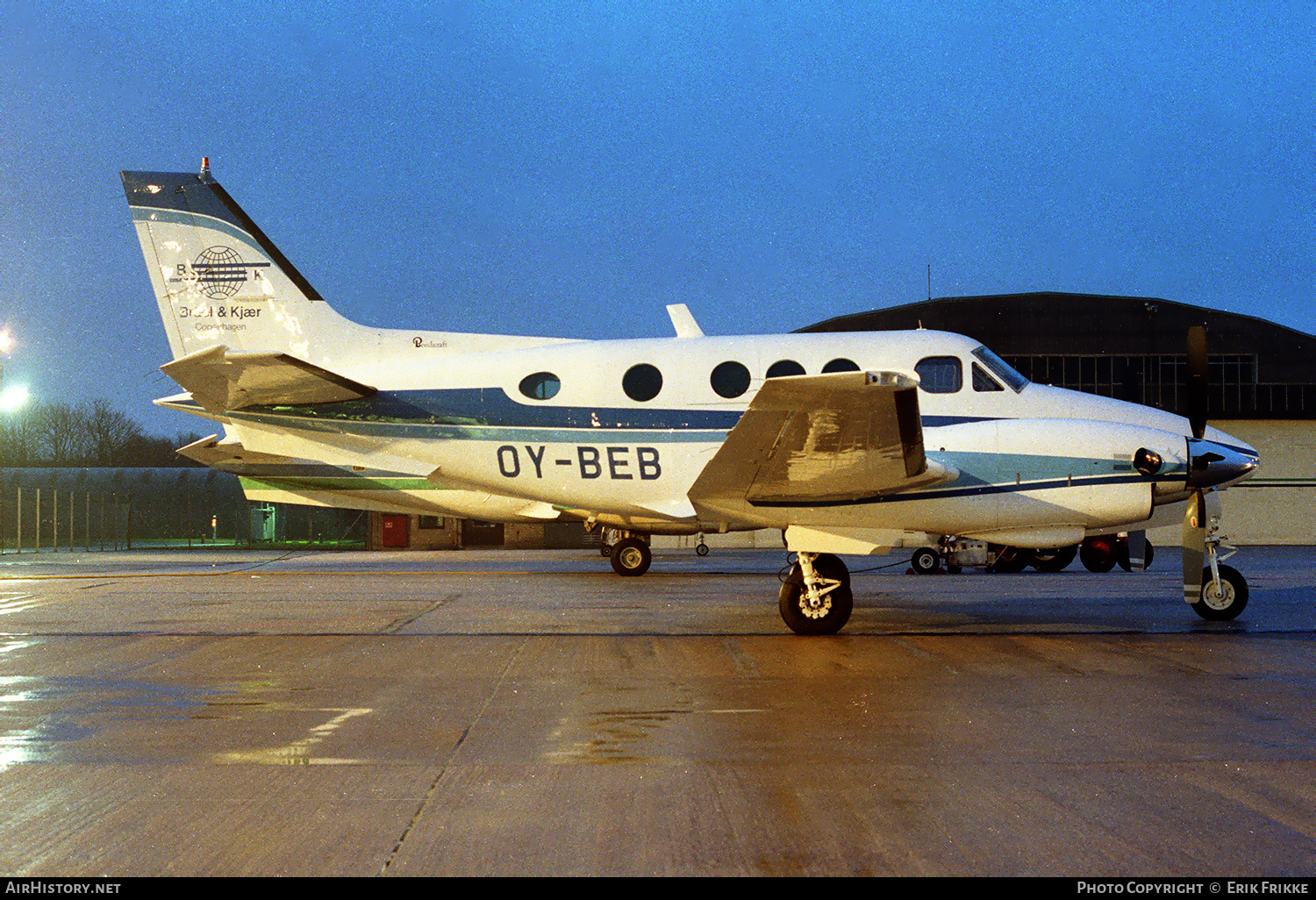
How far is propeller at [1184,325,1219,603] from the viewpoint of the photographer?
1139 centimetres

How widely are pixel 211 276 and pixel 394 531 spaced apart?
89.6ft

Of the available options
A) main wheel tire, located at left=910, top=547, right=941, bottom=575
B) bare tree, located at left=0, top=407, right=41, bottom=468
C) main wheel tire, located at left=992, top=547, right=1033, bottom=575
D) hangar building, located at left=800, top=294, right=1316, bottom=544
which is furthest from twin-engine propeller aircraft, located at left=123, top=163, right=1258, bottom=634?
bare tree, located at left=0, top=407, right=41, bottom=468

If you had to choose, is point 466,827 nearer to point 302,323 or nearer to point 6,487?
point 302,323

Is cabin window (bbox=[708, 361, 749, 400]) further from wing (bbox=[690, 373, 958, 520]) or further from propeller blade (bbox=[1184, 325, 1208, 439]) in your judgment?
propeller blade (bbox=[1184, 325, 1208, 439])

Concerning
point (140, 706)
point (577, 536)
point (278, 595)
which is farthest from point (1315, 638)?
point (577, 536)

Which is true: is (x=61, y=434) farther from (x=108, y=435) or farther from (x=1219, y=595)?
(x=1219, y=595)

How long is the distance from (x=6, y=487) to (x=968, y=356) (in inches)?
1763

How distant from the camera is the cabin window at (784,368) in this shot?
12531 millimetres

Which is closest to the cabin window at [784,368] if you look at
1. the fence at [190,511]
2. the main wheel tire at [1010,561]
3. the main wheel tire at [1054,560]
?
the main wheel tire at [1010,561]

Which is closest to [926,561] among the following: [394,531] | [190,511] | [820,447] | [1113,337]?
[820,447]

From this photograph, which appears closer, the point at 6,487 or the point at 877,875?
the point at 877,875

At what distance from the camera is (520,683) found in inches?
321

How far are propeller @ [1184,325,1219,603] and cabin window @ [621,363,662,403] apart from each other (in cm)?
613

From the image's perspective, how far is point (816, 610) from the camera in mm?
11078
